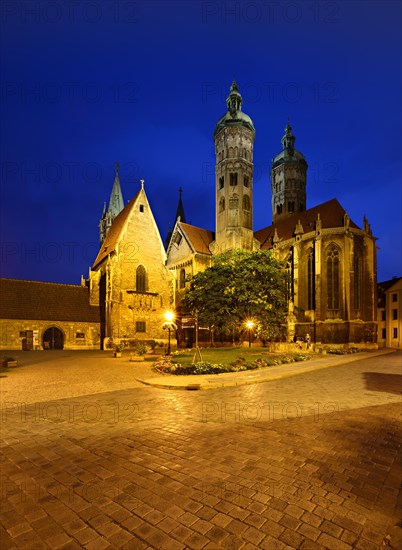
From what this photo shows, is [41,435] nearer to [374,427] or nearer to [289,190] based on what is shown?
[374,427]

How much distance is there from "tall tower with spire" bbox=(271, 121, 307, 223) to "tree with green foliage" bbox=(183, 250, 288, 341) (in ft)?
123

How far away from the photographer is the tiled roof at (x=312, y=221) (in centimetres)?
4272

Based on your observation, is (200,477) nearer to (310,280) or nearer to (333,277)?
(333,277)

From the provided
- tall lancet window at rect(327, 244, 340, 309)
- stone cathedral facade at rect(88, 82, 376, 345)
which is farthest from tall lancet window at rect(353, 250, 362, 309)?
tall lancet window at rect(327, 244, 340, 309)

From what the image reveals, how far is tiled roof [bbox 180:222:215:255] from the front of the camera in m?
51.1

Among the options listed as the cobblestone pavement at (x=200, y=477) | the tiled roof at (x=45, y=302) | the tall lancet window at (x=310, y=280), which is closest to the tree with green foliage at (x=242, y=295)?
the tall lancet window at (x=310, y=280)

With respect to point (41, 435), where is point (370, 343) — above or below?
below

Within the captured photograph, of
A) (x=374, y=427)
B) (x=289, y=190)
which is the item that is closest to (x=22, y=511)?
(x=374, y=427)

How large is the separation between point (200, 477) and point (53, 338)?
34807 millimetres

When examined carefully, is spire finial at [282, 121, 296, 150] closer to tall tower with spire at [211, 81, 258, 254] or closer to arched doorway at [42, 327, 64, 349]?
tall tower with spire at [211, 81, 258, 254]

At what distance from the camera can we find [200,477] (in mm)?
4637

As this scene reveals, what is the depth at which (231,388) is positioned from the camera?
1188 centimetres

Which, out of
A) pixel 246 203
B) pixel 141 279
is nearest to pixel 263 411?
pixel 141 279

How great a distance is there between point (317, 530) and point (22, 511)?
3299 mm
